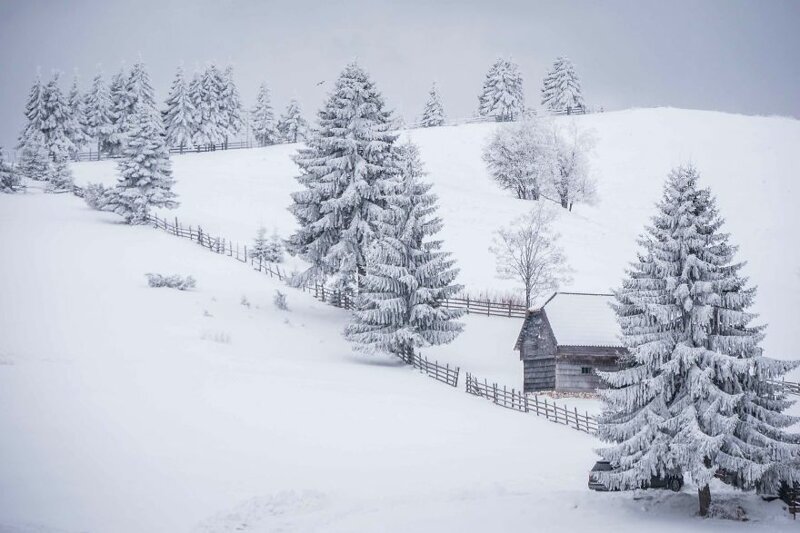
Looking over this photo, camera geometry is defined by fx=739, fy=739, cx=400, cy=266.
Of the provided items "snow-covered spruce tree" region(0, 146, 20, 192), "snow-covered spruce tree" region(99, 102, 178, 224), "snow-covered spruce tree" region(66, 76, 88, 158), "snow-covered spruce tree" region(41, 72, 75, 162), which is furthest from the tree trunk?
"snow-covered spruce tree" region(66, 76, 88, 158)

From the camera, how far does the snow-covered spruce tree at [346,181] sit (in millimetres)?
39094

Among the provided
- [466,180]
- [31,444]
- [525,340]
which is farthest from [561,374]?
[466,180]

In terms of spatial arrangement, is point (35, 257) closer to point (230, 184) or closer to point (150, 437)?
point (150, 437)

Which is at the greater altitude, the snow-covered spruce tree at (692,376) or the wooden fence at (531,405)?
the snow-covered spruce tree at (692,376)

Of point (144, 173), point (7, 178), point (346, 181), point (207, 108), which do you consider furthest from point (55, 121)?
point (346, 181)

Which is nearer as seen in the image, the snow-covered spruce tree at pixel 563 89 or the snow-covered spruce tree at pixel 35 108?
the snow-covered spruce tree at pixel 35 108

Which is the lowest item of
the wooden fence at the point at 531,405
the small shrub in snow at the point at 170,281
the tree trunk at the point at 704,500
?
the tree trunk at the point at 704,500

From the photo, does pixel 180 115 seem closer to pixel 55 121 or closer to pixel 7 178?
pixel 55 121

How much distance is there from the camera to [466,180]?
7975 cm

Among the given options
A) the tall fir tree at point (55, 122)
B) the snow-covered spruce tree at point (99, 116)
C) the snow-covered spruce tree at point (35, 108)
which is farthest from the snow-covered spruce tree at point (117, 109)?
the snow-covered spruce tree at point (35, 108)

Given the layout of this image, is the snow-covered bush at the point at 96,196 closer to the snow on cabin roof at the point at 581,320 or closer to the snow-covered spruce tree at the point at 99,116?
the snow-covered spruce tree at the point at 99,116

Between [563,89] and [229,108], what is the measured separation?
47766 mm

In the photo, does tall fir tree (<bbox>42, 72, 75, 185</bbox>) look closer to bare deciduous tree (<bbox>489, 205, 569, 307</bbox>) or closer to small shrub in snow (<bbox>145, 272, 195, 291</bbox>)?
small shrub in snow (<bbox>145, 272, 195, 291</bbox>)

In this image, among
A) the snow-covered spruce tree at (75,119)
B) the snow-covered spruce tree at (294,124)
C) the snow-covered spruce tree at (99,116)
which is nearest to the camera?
the snow-covered spruce tree at (75,119)
